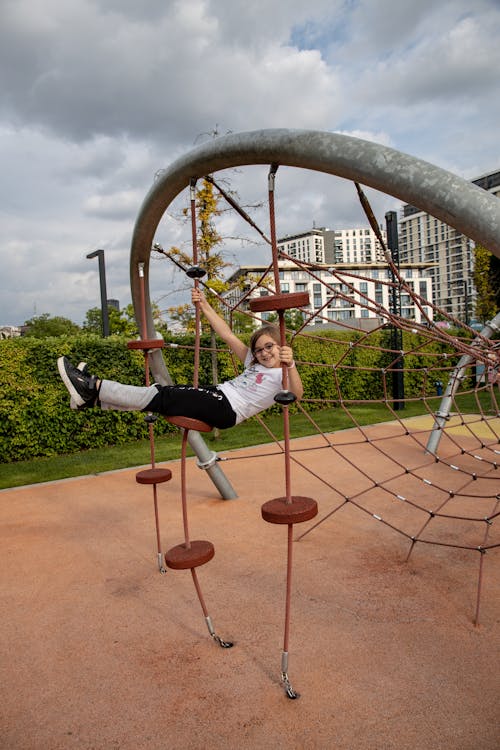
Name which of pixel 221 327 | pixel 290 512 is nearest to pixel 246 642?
pixel 290 512

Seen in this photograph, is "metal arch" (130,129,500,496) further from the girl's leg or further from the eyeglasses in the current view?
the girl's leg

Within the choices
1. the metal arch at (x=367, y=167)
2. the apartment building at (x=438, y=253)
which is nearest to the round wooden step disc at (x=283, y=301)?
the metal arch at (x=367, y=167)

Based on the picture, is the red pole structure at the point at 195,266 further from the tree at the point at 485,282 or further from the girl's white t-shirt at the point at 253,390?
the tree at the point at 485,282

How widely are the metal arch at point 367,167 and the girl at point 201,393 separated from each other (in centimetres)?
77

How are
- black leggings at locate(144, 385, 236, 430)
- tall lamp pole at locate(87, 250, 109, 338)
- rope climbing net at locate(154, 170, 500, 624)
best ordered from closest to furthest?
black leggings at locate(144, 385, 236, 430) → rope climbing net at locate(154, 170, 500, 624) → tall lamp pole at locate(87, 250, 109, 338)

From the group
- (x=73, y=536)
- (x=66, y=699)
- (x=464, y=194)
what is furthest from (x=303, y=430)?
(x=464, y=194)

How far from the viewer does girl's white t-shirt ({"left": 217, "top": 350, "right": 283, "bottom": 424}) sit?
313cm

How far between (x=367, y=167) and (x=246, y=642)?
2.52 metres

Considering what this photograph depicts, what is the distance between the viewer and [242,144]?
2609mm

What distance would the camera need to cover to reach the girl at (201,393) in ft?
9.47

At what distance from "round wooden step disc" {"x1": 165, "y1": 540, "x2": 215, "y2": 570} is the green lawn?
17.3 ft

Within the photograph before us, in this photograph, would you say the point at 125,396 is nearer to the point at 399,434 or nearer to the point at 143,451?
the point at 143,451

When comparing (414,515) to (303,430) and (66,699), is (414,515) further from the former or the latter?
(303,430)

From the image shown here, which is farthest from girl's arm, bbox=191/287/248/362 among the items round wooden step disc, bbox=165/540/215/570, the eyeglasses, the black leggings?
round wooden step disc, bbox=165/540/215/570
